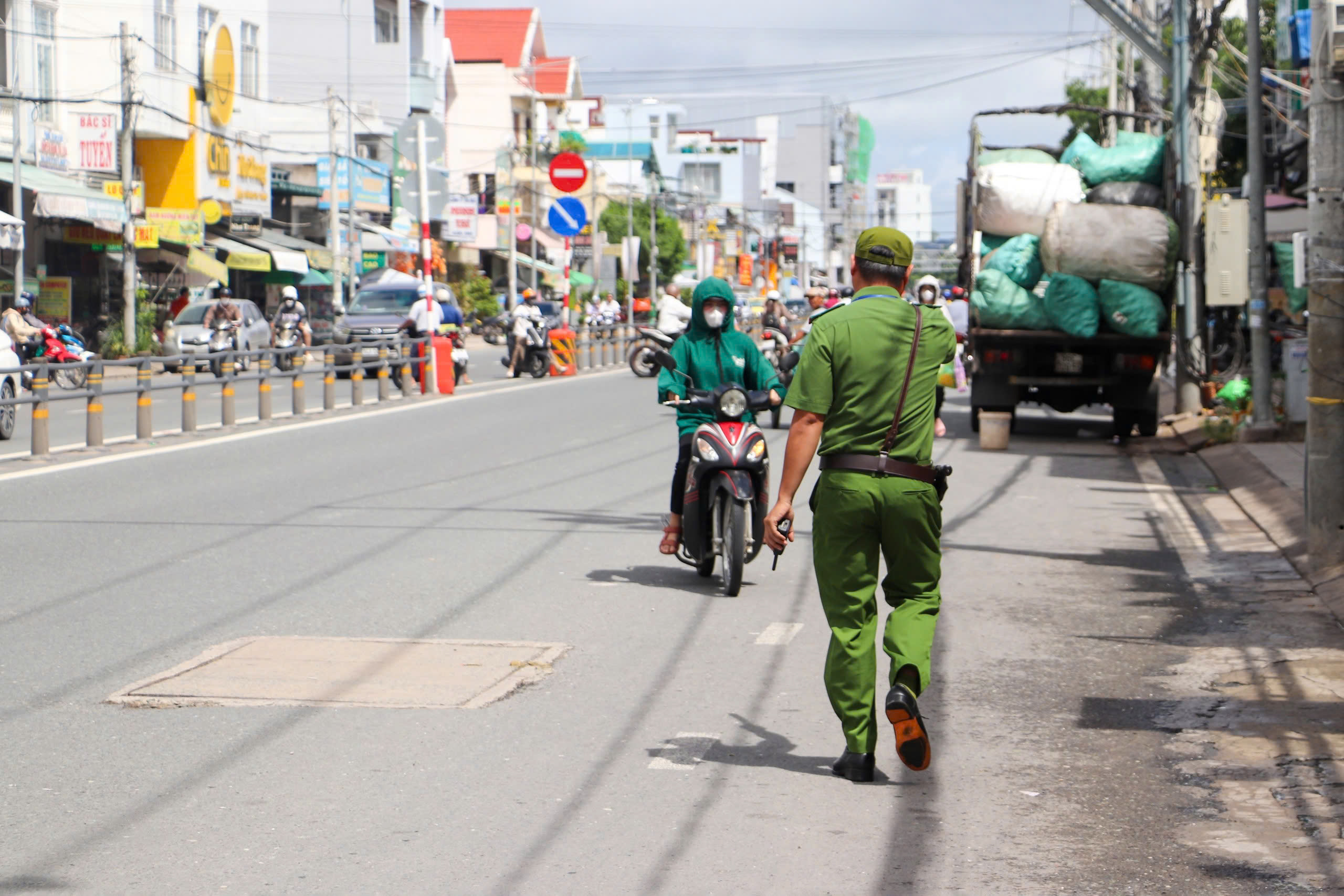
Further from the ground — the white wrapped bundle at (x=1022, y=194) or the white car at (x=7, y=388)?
the white wrapped bundle at (x=1022, y=194)

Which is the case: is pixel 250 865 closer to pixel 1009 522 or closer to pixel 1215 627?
pixel 1215 627

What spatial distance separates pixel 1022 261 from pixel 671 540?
1085 cm

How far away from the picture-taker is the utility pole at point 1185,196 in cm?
1945

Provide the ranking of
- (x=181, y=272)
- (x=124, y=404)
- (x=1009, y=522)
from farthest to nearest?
(x=181, y=272) < (x=124, y=404) < (x=1009, y=522)

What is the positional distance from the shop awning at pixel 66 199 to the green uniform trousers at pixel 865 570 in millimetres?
31737

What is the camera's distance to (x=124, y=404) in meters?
26.7

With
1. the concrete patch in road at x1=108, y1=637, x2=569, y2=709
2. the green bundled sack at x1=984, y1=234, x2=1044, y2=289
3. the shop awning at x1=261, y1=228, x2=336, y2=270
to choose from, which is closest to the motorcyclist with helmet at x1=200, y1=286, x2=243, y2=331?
the shop awning at x1=261, y1=228, x2=336, y2=270

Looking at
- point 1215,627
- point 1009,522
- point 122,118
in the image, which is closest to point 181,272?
point 122,118

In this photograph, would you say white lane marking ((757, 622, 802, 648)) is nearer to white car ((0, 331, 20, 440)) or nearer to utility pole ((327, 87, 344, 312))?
white car ((0, 331, 20, 440))

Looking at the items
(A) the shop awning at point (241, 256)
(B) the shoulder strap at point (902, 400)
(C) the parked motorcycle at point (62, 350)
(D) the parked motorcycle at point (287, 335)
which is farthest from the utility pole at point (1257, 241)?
(A) the shop awning at point (241, 256)

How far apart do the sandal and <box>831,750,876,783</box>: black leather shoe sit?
13.8ft

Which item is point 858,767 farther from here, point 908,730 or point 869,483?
point 869,483

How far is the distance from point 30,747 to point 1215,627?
5774 millimetres

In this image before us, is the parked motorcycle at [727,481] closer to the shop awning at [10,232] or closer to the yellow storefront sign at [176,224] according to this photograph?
the shop awning at [10,232]
